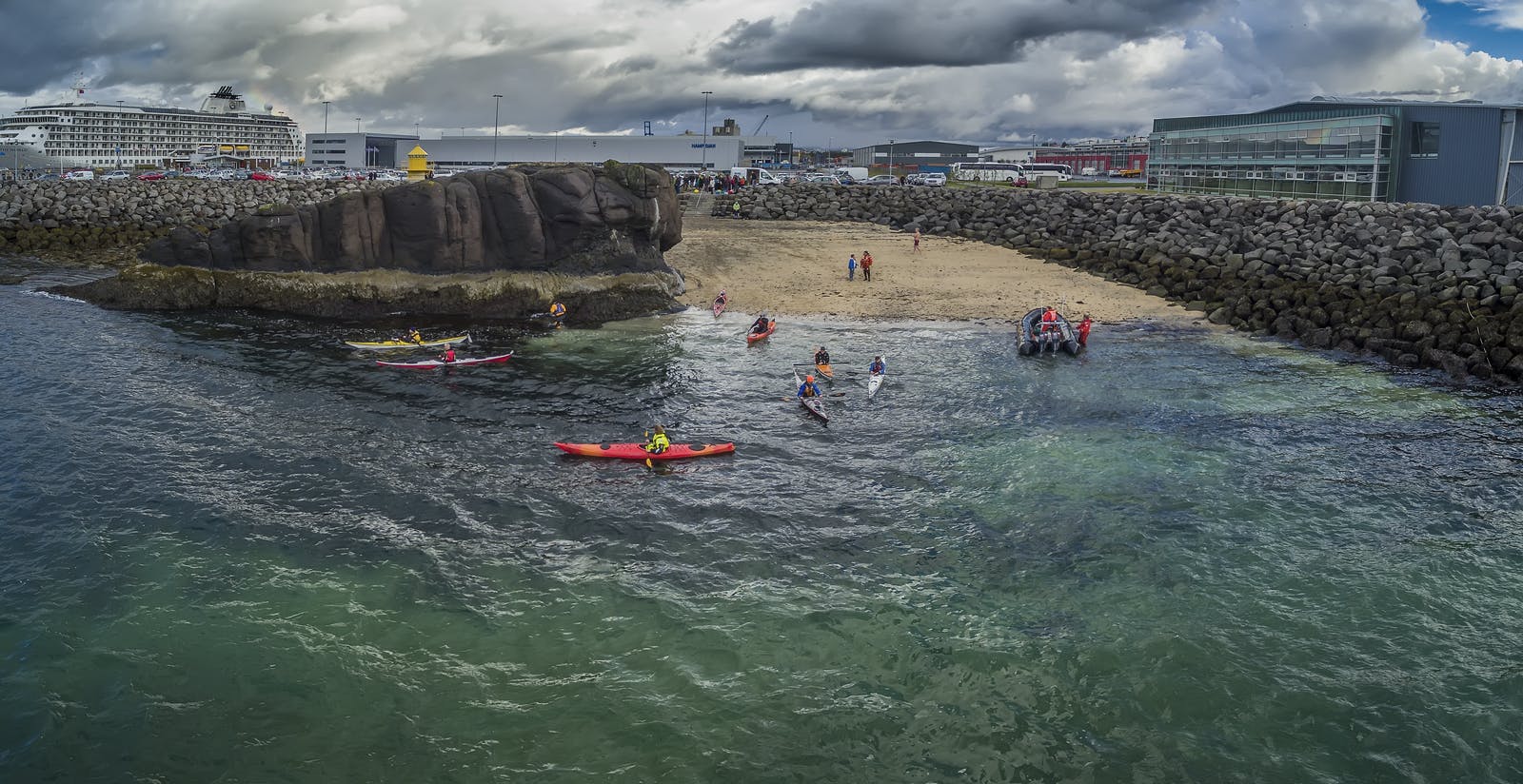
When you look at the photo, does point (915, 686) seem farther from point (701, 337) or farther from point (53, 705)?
point (701, 337)

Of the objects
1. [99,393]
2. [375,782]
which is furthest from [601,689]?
[99,393]

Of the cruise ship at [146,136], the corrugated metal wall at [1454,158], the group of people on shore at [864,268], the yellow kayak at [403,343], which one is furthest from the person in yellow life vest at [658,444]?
the cruise ship at [146,136]

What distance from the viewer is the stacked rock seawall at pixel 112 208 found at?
2635 inches

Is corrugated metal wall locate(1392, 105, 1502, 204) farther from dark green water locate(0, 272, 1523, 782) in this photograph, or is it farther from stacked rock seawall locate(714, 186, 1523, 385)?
dark green water locate(0, 272, 1523, 782)

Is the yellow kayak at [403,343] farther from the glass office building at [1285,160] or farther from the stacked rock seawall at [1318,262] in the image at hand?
the glass office building at [1285,160]

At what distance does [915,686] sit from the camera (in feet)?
54.5

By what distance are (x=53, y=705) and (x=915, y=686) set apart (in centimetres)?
1398

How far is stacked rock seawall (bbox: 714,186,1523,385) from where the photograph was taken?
127 ft

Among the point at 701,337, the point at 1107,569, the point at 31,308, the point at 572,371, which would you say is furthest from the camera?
the point at 31,308

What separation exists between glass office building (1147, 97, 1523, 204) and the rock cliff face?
4162 cm

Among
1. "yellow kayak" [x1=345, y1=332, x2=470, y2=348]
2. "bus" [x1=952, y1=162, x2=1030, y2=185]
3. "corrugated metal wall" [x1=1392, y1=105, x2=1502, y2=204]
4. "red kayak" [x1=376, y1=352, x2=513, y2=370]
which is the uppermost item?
"bus" [x1=952, y1=162, x2=1030, y2=185]

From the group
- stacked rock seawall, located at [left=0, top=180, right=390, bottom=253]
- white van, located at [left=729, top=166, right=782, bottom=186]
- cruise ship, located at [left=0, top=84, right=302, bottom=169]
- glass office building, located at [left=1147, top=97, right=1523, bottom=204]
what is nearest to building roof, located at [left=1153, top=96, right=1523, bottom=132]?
glass office building, located at [left=1147, top=97, right=1523, bottom=204]

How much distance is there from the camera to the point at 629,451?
88.0 feet

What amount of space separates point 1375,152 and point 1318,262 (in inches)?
546
